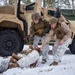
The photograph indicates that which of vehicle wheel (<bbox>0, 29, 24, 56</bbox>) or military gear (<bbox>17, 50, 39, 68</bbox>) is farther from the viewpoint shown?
vehicle wheel (<bbox>0, 29, 24, 56</bbox>)

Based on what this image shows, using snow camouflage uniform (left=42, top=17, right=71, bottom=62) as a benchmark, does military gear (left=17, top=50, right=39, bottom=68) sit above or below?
below

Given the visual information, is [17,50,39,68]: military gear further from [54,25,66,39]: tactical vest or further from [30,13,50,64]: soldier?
[54,25,66,39]: tactical vest

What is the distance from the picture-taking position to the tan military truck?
9.70 m

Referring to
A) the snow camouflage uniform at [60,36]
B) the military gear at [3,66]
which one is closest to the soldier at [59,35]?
the snow camouflage uniform at [60,36]

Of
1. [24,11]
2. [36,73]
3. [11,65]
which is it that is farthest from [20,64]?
[24,11]

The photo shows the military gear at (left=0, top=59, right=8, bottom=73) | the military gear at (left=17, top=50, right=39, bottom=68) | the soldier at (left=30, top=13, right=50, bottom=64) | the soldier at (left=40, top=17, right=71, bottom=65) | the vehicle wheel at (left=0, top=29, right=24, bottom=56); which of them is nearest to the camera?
the military gear at (left=0, top=59, right=8, bottom=73)

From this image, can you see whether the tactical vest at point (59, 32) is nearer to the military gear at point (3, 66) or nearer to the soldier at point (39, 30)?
the soldier at point (39, 30)

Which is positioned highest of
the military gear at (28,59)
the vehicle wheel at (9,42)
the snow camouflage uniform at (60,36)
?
the snow camouflage uniform at (60,36)

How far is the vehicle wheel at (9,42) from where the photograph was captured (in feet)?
31.7

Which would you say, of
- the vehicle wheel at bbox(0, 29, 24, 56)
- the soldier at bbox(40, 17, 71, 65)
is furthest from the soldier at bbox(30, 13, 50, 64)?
the vehicle wheel at bbox(0, 29, 24, 56)

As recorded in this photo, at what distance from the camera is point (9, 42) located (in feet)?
31.8

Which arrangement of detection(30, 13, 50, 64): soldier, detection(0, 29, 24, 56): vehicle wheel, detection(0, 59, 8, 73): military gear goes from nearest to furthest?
detection(0, 59, 8, 73): military gear, detection(30, 13, 50, 64): soldier, detection(0, 29, 24, 56): vehicle wheel

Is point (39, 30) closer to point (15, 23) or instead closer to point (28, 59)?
point (28, 59)

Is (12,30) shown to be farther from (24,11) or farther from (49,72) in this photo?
(49,72)
